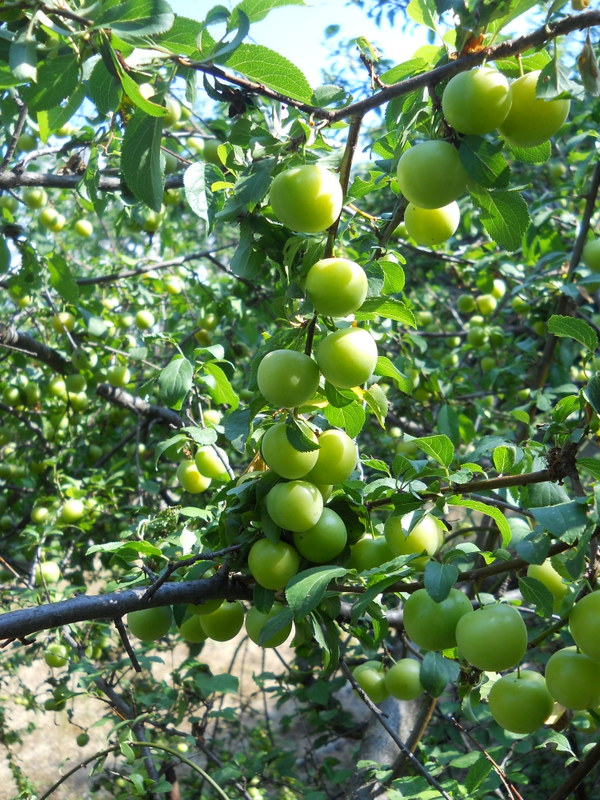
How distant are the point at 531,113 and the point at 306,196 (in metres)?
0.26

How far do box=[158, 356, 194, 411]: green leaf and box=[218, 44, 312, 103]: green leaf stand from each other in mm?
740

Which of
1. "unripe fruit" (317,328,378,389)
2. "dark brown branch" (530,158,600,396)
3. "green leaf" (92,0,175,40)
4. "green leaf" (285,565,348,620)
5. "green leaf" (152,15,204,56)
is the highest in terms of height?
"dark brown branch" (530,158,600,396)

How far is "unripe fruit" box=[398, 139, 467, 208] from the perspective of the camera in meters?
0.72

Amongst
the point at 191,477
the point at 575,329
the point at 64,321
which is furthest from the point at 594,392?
the point at 64,321

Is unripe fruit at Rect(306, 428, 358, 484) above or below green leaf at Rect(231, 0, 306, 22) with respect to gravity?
below

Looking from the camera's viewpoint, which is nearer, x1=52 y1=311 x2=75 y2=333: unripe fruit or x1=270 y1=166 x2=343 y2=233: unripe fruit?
x1=270 y1=166 x2=343 y2=233: unripe fruit

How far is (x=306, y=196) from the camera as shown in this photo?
29.4 inches

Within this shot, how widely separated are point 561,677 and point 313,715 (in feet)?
6.86

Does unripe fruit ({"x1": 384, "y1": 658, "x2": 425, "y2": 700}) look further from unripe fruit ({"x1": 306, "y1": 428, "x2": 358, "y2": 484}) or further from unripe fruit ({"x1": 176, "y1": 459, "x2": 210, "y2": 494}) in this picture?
unripe fruit ({"x1": 306, "y1": 428, "x2": 358, "y2": 484})

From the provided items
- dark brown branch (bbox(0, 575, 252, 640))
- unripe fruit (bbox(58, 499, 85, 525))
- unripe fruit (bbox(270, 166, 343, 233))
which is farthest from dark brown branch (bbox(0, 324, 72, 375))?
unripe fruit (bbox(270, 166, 343, 233))

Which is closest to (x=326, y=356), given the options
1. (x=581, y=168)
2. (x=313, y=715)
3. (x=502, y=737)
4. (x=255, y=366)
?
(x=255, y=366)

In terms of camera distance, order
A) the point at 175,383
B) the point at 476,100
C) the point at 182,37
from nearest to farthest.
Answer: the point at 476,100 → the point at 182,37 → the point at 175,383

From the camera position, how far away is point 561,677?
830mm

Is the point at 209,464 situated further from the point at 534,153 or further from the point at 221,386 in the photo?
the point at 534,153
